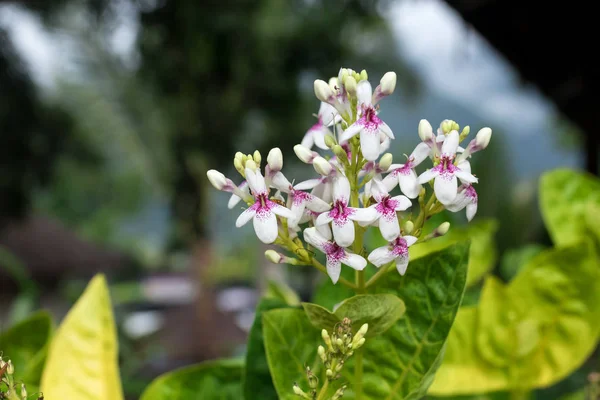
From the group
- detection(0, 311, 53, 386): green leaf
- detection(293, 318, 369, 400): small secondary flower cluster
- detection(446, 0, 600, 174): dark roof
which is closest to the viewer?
detection(293, 318, 369, 400): small secondary flower cluster

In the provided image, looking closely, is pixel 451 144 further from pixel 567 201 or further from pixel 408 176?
pixel 567 201

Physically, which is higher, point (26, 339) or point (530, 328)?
point (26, 339)

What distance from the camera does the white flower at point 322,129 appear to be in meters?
0.21

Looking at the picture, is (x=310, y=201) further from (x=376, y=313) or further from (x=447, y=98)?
→ (x=447, y=98)

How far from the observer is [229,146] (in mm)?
3562

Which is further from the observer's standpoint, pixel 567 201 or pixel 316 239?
pixel 567 201

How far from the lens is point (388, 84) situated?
194 millimetres

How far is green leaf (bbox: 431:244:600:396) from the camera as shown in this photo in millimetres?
290

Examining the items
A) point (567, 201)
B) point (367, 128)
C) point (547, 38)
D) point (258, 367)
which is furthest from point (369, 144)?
point (547, 38)

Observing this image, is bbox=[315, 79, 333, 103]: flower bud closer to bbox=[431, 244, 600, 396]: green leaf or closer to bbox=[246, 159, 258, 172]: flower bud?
bbox=[246, 159, 258, 172]: flower bud

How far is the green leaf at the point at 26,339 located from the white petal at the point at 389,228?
0.20 meters

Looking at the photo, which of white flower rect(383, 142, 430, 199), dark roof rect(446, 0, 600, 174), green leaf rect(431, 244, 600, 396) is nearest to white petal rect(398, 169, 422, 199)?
white flower rect(383, 142, 430, 199)

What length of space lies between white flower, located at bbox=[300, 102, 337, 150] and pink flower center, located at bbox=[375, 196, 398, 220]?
3cm

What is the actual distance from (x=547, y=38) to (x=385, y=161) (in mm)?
1371
